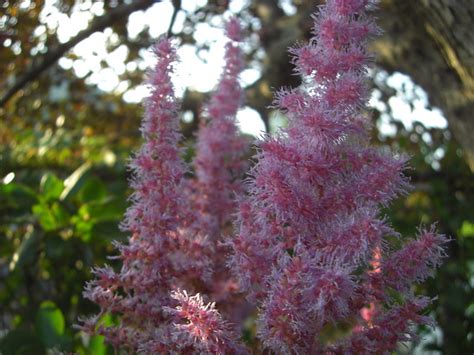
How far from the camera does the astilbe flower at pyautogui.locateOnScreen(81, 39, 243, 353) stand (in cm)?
74

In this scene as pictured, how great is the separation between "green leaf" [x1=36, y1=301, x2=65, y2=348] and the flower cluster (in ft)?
1.26

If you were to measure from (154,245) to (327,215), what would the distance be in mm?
232

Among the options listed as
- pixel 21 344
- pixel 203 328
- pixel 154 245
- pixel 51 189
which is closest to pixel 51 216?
pixel 51 189

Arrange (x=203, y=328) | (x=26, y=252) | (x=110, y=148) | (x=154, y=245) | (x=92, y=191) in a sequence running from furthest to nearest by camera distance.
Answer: (x=110, y=148) < (x=92, y=191) < (x=26, y=252) < (x=154, y=245) < (x=203, y=328)

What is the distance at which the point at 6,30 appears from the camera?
4.57 ft

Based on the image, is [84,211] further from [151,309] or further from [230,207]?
[151,309]

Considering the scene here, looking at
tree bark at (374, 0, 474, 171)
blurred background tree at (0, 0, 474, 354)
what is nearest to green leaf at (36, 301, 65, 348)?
blurred background tree at (0, 0, 474, 354)

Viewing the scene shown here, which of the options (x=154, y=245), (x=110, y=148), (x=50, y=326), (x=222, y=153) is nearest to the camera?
(x=154, y=245)

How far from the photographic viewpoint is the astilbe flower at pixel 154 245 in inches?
29.0

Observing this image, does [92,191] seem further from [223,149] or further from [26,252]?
[223,149]

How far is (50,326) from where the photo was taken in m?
1.12

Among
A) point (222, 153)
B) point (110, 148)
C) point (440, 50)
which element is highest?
point (222, 153)

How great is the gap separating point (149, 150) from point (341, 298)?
1.09 feet

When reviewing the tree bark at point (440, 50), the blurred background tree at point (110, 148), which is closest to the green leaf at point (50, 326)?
the blurred background tree at point (110, 148)
